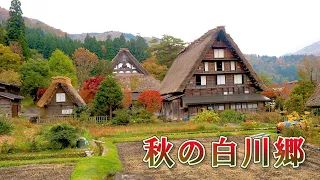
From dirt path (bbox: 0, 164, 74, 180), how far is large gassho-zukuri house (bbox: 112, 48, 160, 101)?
90.8ft

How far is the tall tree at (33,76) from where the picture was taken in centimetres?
4334

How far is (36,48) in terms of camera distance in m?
69.2

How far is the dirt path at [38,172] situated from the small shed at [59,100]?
18297 mm

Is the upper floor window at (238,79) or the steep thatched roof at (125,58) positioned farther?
the steep thatched roof at (125,58)

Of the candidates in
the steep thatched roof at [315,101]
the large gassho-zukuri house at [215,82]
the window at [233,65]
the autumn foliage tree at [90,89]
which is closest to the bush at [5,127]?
the autumn foliage tree at [90,89]

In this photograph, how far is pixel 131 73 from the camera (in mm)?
44156

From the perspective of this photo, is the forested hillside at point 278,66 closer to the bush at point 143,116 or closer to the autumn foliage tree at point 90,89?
the autumn foliage tree at point 90,89

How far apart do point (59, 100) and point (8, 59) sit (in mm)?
20748

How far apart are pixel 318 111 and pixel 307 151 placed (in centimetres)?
1395

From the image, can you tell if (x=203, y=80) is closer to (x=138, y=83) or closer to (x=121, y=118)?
(x=138, y=83)

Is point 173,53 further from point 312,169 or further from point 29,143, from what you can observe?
point 312,169

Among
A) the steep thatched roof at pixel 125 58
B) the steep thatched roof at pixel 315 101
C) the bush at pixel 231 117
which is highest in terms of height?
the steep thatched roof at pixel 125 58

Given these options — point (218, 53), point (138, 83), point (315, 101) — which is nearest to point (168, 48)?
point (138, 83)

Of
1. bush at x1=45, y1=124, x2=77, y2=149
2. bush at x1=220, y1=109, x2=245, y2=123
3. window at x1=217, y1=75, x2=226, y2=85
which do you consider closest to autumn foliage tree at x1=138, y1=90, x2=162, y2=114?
bush at x1=220, y1=109, x2=245, y2=123
